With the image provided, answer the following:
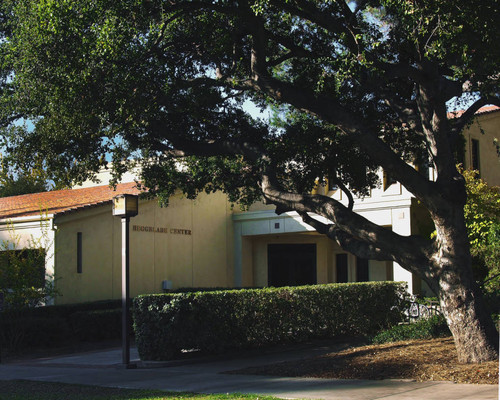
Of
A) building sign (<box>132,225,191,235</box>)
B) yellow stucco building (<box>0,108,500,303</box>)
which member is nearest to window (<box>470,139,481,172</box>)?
yellow stucco building (<box>0,108,500,303</box>)

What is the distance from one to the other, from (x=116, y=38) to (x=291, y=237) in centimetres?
2055

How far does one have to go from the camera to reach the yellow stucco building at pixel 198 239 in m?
22.6

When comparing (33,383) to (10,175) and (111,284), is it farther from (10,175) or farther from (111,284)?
(10,175)

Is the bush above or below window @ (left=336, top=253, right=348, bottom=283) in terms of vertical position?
below

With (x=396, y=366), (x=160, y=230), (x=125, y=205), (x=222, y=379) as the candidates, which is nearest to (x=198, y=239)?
(x=160, y=230)

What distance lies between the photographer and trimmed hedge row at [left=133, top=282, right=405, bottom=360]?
45.4ft

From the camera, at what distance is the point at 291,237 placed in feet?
102

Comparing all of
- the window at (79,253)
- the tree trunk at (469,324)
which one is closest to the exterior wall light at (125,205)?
the tree trunk at (469,324)

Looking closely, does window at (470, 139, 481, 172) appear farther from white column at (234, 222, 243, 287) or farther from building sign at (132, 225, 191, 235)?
Answer: building sign at (132, 225, 191, 235)

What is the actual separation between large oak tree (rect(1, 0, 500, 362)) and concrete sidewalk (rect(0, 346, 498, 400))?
2263 millimetres

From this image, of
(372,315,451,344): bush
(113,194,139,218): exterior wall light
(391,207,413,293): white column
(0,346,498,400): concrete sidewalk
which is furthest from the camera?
(391,207,413,293): white column

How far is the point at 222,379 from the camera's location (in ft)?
36.9

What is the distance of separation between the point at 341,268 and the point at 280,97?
66.5 ft

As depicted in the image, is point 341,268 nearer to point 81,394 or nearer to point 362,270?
point 362,270
